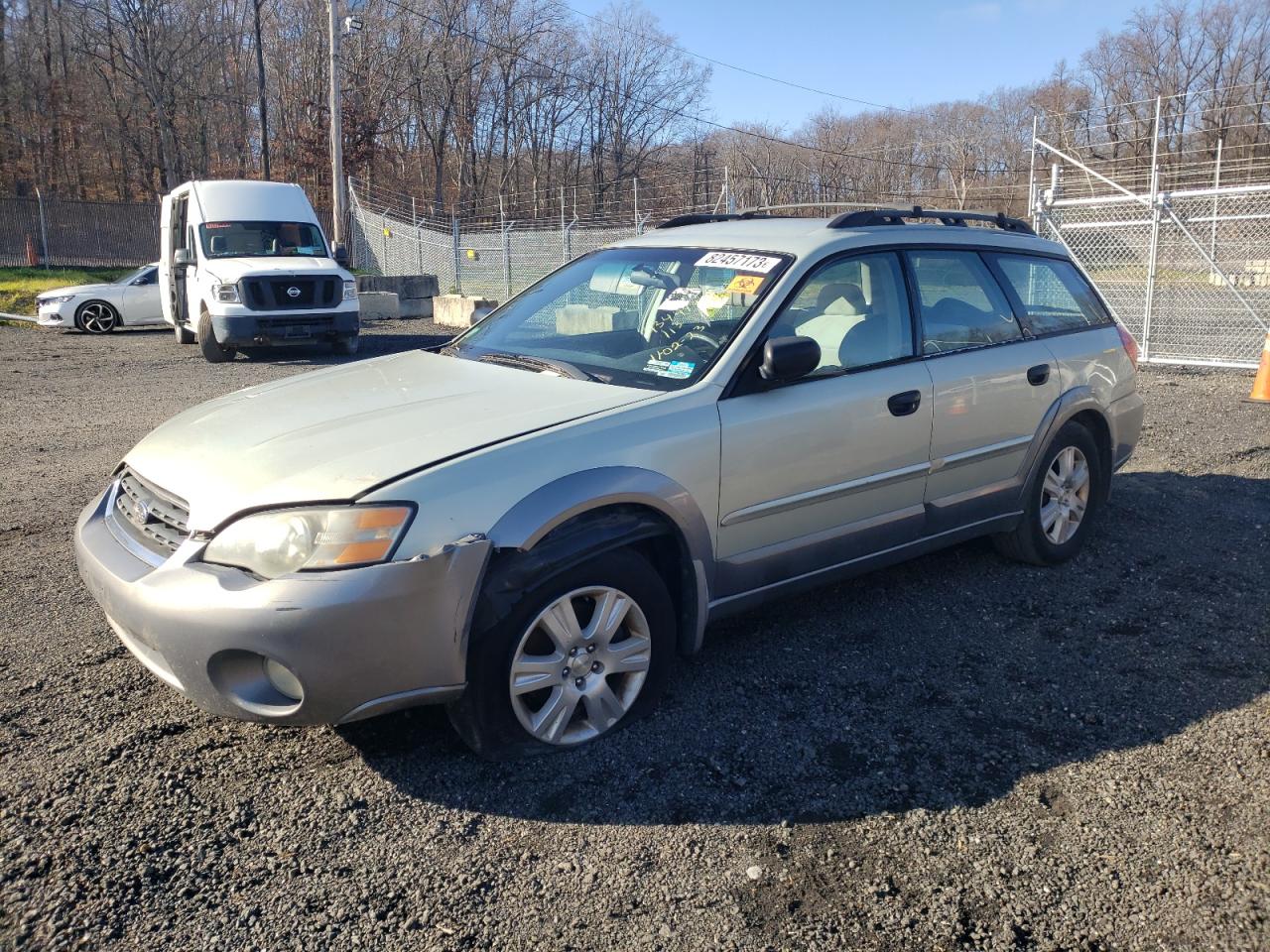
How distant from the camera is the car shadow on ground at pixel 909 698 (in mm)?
3062

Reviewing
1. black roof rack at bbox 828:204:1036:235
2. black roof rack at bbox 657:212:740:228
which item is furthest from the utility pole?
black roof rack at bbox 828:204:1036:235

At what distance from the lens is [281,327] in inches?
553

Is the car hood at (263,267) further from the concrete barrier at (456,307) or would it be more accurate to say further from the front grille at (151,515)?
the front grille at (151,515)

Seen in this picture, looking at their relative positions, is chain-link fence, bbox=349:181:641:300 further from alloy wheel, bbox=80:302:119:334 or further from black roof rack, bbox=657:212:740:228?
black roof rack, bbox=657:212:740:228

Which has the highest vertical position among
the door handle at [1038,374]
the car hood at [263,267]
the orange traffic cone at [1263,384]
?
the car hood at [263,267]

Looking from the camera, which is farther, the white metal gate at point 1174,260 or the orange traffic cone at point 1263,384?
the white metal gate at point 1174,260

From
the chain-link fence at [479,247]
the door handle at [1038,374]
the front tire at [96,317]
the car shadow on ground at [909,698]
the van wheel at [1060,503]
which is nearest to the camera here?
the car shadow on ground at [909,698]

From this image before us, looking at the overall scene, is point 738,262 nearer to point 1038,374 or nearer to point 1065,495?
point 1038,374

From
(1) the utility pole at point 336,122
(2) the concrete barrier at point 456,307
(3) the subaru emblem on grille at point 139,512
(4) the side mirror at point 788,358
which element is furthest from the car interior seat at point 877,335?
(1) the utility pole at point 336,122

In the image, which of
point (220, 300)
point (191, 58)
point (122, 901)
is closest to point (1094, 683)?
point (122, 901)

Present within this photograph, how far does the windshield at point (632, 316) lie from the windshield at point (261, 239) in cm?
1144

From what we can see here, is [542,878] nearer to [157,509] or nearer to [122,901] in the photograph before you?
[122,901]

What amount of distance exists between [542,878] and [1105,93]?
45.4 m

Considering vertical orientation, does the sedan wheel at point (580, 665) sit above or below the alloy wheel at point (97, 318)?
below
